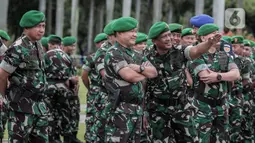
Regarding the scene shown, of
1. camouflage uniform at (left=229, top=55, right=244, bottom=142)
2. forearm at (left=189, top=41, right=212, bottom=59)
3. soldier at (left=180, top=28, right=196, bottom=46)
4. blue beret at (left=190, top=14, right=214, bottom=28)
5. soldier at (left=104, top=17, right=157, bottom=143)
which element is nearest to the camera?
soldier at (left=104, top=17, right=157, bottom=143)

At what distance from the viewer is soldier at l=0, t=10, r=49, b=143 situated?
8.14 m

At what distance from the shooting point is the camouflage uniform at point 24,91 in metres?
8.14

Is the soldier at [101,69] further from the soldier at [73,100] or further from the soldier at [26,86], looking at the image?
the soldier at [26,86]

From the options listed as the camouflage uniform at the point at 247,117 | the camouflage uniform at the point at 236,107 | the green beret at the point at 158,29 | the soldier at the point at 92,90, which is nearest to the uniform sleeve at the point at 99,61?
the soldier at the point at 92,90

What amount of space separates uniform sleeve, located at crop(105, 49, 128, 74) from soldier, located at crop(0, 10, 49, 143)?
1149 millimetres

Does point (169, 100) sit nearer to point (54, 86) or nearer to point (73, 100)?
point (54, 86)

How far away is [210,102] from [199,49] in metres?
1.20

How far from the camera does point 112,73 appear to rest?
7594mm

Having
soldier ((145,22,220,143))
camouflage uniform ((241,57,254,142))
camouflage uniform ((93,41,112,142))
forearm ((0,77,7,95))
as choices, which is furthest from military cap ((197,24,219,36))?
camouflage uniform ((241,57,254,142))

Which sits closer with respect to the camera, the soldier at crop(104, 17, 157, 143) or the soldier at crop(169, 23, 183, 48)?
the soldier at crop(104, 17, 157, 143)

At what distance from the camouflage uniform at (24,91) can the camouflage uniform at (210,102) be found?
86.6 inches

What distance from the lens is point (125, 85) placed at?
24.6ft

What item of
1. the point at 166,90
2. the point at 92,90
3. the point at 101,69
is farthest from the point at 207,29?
the point at 92,90

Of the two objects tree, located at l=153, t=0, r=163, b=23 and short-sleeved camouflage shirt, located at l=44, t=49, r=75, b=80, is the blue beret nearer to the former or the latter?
short-sleeved camouflage shirt, located at l=44, t=49, r=75, b=80
